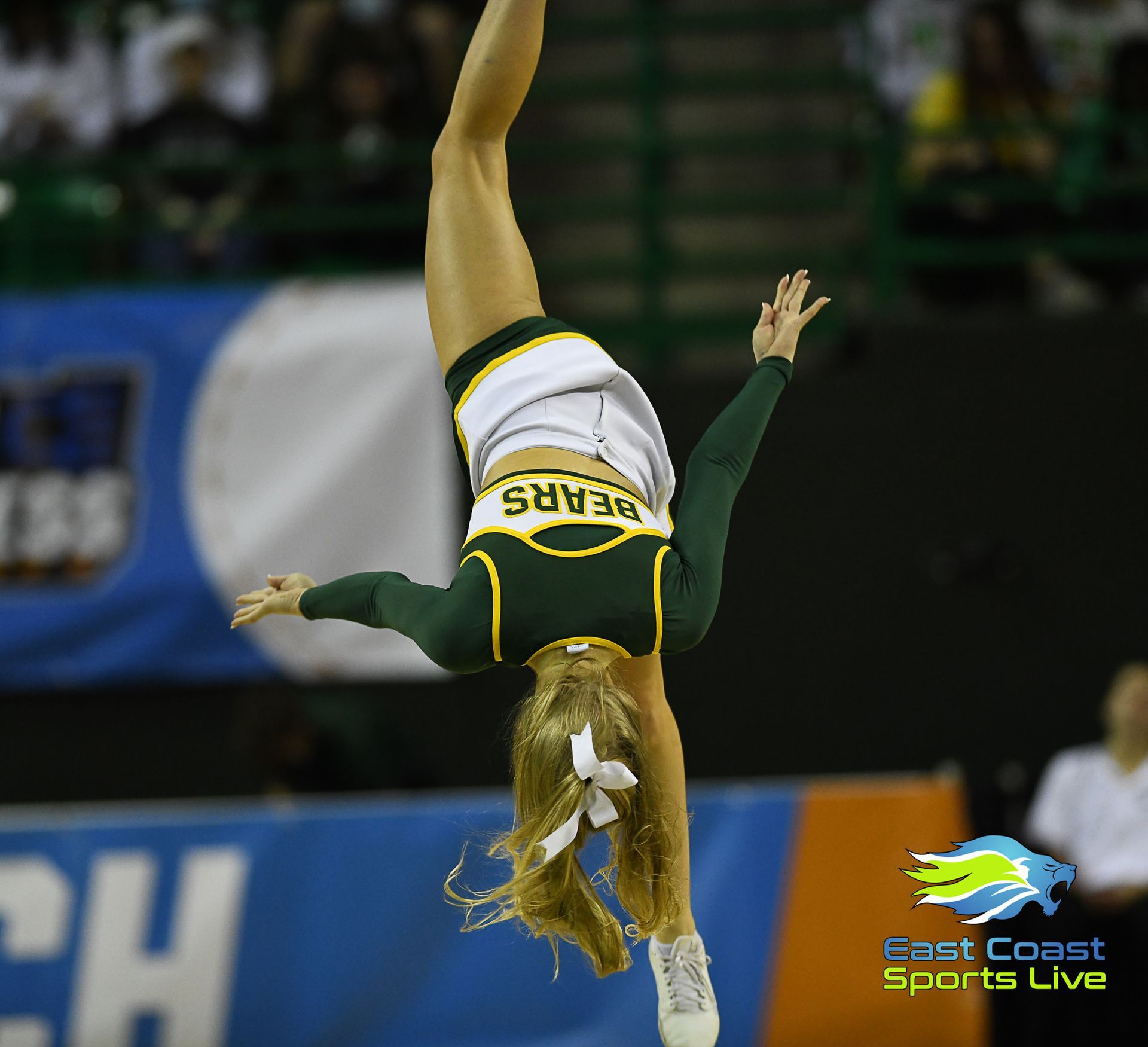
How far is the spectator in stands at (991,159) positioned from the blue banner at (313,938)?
2.99 metres

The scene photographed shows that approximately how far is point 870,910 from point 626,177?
4.37 m

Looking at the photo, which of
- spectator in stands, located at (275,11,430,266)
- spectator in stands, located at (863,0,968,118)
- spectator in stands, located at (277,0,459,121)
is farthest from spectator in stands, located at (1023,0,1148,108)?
spectator in stands, located at (275,11,430,266)

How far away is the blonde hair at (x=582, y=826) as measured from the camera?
3.11 metres

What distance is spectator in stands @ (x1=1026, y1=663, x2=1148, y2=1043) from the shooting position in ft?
17.5

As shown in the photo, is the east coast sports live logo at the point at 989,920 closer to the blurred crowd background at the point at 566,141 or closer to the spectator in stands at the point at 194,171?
→ the blurred crowd background at the point at 566,141

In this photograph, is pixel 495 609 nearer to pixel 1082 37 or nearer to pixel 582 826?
pixel 582 826

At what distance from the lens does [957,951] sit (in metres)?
5.10

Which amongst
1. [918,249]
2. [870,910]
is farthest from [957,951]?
[918,249]

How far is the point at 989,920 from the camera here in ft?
17.5

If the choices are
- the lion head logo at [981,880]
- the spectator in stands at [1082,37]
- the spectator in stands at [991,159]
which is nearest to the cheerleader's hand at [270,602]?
the lion head logo at [981,880]

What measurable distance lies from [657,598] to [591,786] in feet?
1.33

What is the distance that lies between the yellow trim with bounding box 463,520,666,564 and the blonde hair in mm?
228

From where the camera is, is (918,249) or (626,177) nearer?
(918,249)

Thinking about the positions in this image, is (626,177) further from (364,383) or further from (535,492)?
(535,492)
